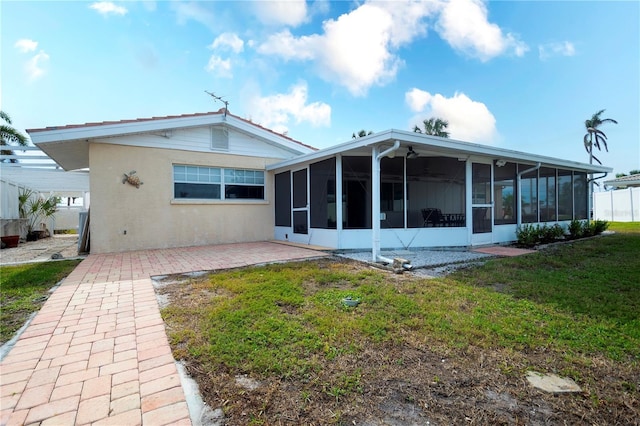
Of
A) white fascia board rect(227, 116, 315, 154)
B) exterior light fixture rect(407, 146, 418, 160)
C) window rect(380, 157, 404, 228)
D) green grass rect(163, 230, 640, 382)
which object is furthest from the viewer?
white fascia board rect(227, 116, 315, 154)

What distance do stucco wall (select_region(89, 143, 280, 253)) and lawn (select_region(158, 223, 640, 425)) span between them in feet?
16.6

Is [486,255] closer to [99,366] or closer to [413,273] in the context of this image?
[413,273]

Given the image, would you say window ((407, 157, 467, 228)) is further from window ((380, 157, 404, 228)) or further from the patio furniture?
window ((380, 157, 404, 228))

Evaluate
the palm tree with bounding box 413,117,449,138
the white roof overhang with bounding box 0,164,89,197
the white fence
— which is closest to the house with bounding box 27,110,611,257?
the white roof overhang with bounding box 0,164,89,197

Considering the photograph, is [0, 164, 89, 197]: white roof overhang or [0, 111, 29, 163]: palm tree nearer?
[0, 164, 89, 197]: white roof overhang

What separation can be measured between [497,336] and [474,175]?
6997 mm

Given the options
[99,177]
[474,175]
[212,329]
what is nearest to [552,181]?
[474,175]

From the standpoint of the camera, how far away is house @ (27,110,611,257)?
798 centimetres

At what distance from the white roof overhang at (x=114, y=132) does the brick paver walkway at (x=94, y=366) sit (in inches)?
199

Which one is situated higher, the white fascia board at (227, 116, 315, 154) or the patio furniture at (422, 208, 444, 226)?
the white fascia board at (227, 116, 315, 154)

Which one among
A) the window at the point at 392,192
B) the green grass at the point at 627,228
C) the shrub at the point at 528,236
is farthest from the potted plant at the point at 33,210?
the green grass at the point at 627,228

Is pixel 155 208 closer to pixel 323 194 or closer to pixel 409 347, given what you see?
pixel 323 194

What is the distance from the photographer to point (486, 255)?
24.7 feet

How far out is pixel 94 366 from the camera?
238 cm
